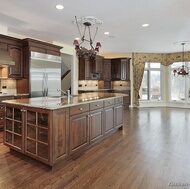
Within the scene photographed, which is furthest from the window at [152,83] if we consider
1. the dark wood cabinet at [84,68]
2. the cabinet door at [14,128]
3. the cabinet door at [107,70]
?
the cabinet door at [14,128]

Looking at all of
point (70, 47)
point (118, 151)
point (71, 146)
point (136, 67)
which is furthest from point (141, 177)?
point (136, 67)

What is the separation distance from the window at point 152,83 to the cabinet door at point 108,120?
5664 mm

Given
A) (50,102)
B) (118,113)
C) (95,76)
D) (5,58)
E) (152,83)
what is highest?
(5,58)

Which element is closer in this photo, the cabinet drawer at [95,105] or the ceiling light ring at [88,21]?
the cabinet drawer at [95,105]

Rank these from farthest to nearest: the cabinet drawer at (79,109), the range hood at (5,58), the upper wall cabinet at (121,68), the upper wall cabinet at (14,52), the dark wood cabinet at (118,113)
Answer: the upper wall cabinet at (121,68) < the upper wall cabinet at (14,52) < the range hood at (5,58) < the dark wood cabinet at (118,113) < the cabinet drawer at (79,109)

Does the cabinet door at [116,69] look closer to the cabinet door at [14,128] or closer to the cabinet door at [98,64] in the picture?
the cabinet door at [98,64]

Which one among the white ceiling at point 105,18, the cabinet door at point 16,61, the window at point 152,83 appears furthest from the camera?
the window at point 152,83

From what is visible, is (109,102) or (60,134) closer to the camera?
(60,134)

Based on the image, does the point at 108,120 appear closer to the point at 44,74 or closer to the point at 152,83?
the point at 44,74

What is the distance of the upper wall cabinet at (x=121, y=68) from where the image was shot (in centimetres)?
861

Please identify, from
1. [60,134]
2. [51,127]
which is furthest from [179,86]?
[51,127]

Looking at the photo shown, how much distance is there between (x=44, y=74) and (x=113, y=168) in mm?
4100

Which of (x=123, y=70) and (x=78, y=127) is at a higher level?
(x=123, y=70)

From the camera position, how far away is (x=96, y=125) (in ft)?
10.8
